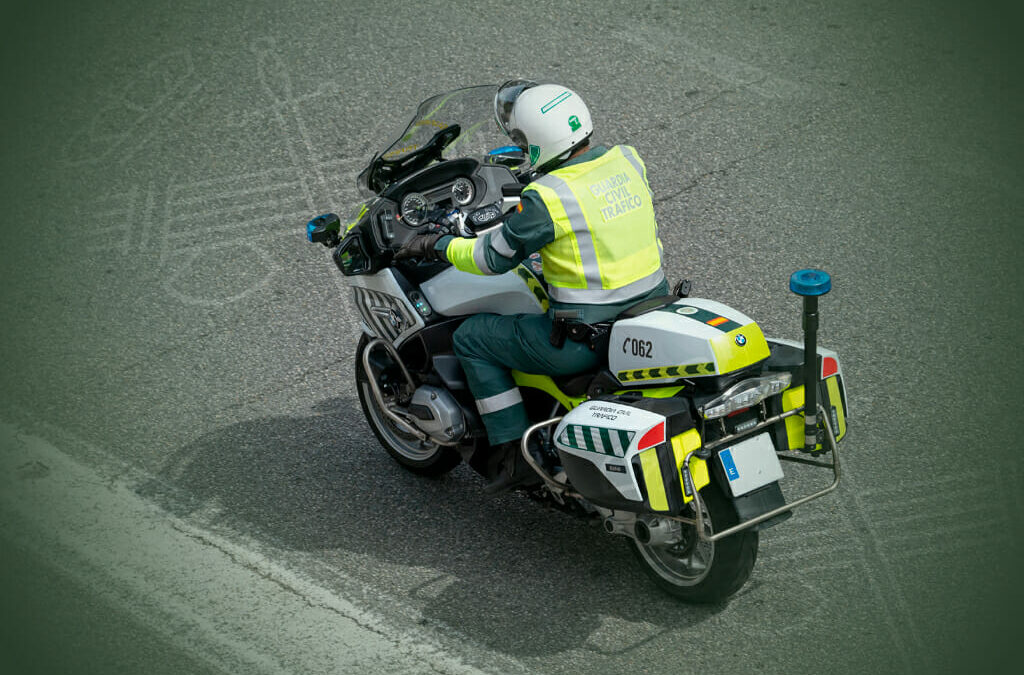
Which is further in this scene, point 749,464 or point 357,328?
point 357,328

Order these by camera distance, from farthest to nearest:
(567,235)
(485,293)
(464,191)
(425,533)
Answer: (464,191)
(425,533)
(485,293)
(567,235)

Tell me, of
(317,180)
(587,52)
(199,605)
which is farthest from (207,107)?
(199,605)

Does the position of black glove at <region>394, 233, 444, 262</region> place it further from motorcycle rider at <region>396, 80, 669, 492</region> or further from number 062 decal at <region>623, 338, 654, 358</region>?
number 062 decal at <region>623, 338, 654, 358</region>

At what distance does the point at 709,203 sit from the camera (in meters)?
8.17

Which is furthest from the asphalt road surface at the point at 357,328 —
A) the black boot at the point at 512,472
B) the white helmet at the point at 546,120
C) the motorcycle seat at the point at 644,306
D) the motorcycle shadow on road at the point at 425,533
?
the white helmet at the point at 546,120

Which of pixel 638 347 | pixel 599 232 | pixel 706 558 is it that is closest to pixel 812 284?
pixel 638 347

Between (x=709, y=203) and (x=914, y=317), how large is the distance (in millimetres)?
1853

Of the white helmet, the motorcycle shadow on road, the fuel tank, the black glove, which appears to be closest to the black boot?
the motorcycle shadow on road

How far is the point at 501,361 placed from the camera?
5141mm

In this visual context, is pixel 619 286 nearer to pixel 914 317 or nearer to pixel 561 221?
pixel 561 221

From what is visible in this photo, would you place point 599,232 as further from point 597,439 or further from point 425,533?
point 425,533

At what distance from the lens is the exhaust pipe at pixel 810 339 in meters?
4.22

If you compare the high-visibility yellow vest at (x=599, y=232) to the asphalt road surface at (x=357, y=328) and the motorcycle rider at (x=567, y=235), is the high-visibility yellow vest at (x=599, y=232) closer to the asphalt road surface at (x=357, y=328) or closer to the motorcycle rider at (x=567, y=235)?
the motorcycle rider at (x=567, y=235)

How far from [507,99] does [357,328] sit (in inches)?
108
